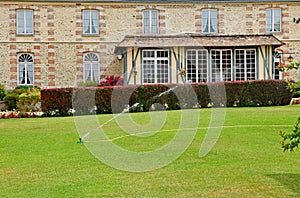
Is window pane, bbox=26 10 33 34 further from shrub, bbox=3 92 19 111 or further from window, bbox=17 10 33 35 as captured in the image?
shrub, bbox=3 92 19 111

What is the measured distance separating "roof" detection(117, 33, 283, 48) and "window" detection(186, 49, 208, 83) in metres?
0.49

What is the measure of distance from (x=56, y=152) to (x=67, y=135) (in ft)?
7.62

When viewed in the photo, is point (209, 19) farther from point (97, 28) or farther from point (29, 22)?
point (29, 22)

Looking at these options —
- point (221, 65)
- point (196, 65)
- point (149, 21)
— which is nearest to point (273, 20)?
point (221, 65)

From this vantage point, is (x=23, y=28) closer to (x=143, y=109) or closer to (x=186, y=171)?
(x=143, y=109)

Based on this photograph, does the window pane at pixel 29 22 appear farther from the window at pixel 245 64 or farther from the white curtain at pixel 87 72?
the window at pixel 245 64

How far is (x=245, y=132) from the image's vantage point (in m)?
11.1

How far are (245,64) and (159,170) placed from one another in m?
16.6

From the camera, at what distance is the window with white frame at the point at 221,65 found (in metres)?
23.6

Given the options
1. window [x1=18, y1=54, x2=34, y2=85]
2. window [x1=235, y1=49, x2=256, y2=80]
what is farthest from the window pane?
window [x1=235, y1=49, x2=256, y2=80]

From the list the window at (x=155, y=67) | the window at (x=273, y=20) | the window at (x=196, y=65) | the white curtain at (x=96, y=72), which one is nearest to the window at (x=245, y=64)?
the window at (x=196, y=65)

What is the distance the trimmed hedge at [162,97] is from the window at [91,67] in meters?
8.65

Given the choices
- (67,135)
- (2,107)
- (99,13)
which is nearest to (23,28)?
(99,13)

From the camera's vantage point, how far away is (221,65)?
935 inches
